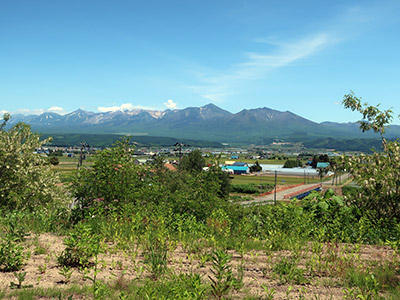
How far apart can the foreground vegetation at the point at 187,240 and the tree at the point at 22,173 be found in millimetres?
50

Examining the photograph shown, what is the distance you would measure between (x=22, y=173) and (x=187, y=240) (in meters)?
8.14

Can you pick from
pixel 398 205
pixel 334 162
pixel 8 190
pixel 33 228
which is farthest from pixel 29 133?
pixel 398 205

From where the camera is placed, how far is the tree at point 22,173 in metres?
11.0

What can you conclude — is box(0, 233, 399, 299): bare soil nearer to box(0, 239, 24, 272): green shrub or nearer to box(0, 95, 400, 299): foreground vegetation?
box(0, 95, 400, 299): foreground vegetation

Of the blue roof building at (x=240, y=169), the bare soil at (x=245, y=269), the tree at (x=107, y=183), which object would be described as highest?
the tree at (x=107, y=183)

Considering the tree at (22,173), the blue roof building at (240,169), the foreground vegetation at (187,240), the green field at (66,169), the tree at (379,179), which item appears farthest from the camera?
the blue roof building at (240,169)

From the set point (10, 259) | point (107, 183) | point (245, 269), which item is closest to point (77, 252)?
point (10, 259)

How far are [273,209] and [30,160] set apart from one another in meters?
9.87

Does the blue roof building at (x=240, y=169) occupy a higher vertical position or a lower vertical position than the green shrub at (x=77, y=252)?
lower

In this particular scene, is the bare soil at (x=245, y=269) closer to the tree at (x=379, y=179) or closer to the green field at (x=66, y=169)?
the tree at (x=379, y=179)

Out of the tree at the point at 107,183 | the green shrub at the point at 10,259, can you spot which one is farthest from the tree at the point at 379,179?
the green shrub at the point at 10,259

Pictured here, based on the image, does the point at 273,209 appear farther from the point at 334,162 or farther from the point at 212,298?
the point at 212,298

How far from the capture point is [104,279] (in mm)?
4566

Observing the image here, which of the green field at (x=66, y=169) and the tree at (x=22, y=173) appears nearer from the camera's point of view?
the green field at (x=66, y=169)
